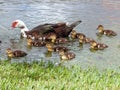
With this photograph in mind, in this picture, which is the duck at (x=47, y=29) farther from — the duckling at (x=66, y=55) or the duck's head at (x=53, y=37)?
the duckling at (x=66, y=55)

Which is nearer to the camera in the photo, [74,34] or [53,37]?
[53,37]

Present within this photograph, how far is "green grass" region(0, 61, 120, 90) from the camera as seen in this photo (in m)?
6.35

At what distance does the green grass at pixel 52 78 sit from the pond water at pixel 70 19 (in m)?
1.16

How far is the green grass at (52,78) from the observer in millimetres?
6348

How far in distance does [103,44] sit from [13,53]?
2.42m

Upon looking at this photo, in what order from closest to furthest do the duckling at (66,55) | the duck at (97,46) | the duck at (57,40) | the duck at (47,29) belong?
1. the duckling at (66,55)
2. the duck at (97,46)
3. the duck at (57,40)
4. the duck at (47,29)

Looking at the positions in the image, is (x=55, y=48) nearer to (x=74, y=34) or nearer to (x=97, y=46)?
(x=97, y=46)

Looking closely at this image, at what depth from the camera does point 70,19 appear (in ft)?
45.2

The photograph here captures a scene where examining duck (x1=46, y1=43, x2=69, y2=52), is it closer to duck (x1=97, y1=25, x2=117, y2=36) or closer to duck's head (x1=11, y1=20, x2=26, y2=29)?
duck's head (x1=11, y1=20, x2=26, y2=29)

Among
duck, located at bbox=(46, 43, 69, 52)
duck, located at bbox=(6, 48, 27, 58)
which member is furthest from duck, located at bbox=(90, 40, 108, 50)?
duck, located at bbox=(6, 48, 27, 58)

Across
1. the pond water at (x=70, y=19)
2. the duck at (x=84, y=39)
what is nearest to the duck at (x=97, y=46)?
the pond water at (x=70, y=19)

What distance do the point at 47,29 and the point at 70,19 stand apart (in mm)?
Result: 2312

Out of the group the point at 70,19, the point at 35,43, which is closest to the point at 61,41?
the point at 35,43

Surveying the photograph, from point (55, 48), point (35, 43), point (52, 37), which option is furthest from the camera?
point (52, 37)
